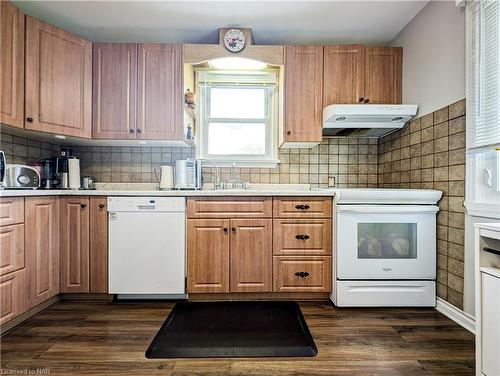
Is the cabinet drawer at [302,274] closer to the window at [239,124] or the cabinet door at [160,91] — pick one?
the window at [239,124]

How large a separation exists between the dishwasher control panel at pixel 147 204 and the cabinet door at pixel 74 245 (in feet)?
0.78

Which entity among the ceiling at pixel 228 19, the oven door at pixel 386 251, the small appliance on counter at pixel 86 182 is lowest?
the oven door at pixel 386 251

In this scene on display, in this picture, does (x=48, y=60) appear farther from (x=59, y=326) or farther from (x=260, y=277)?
(x=260, y=277)

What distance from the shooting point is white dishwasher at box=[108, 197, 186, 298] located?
2271 millimetres

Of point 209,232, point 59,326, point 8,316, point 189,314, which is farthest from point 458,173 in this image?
point 8,316

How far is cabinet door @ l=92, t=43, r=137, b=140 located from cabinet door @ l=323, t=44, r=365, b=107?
1.72 meters

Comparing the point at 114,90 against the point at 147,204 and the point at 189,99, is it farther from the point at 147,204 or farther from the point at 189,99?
the point at 147,204

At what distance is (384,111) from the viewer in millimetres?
2381

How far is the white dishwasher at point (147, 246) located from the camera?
227 cm

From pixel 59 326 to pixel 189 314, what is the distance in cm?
85

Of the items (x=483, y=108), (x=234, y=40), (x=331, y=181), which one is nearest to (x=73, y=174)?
(x=234, y=40)

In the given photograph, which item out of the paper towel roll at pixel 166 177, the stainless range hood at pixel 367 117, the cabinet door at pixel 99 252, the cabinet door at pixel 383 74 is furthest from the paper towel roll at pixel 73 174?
the cabinet door at pixel 383 74

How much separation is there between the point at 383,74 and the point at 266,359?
2.54m

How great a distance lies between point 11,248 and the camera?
6.03 feet
